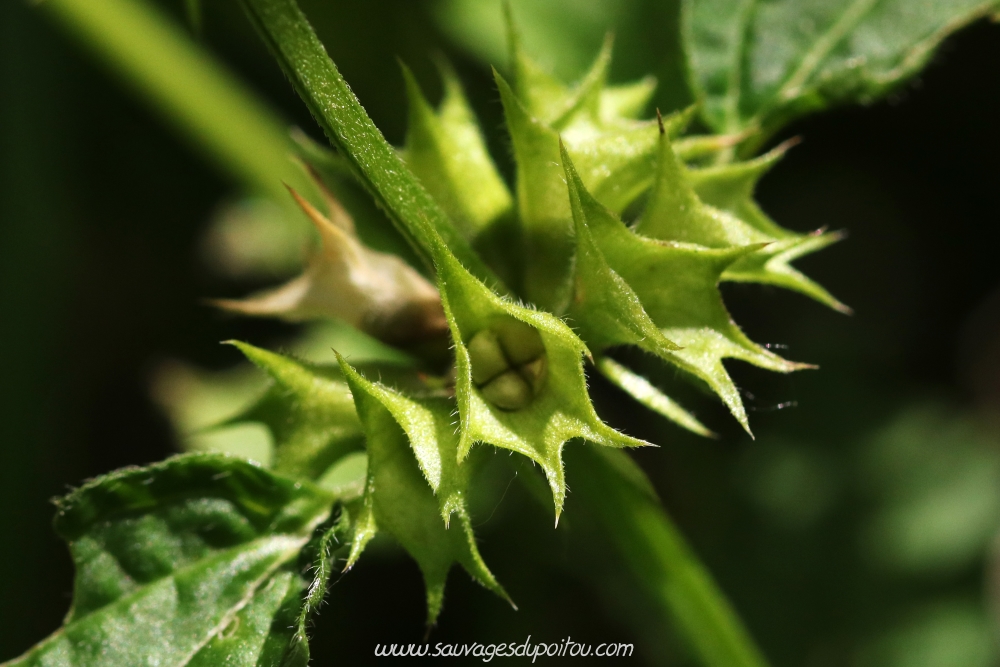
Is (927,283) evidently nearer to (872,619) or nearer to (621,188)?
(872,619)

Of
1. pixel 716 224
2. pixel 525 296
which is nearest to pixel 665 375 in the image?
pixel 525 296

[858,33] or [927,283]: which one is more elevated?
[927,283]

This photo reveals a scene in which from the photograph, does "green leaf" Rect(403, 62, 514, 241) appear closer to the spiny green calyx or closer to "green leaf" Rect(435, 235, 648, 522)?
the spiny green calyx

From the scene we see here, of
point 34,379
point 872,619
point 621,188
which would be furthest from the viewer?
point 34,379

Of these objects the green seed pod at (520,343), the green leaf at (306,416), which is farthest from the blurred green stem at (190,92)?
the green seed pod at (520,343)

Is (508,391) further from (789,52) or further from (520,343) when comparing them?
(789,52)

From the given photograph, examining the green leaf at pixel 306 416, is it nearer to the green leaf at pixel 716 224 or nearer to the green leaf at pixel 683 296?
the green leaf at pixel 683 296

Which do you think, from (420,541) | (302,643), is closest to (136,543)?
(302,643)

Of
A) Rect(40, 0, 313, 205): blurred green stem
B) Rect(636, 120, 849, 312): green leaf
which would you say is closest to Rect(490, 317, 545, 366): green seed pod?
Rect(636, 120, 849, 312): green leaf
